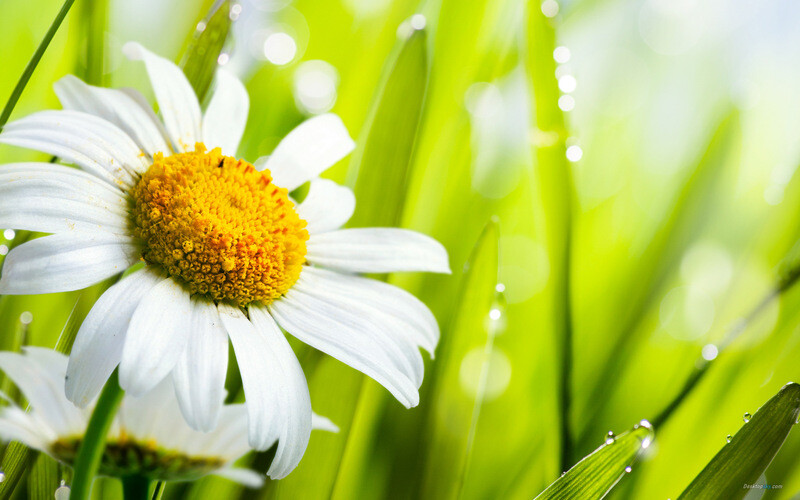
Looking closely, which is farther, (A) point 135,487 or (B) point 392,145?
(B) point 392,145

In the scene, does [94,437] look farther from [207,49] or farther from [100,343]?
[207,49]

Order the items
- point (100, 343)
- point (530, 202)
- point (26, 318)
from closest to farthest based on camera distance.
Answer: point (100, 343), point (26, 318), point (530, 202)

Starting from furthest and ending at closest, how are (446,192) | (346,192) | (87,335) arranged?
(446,192) → (346,192) → (87,335)

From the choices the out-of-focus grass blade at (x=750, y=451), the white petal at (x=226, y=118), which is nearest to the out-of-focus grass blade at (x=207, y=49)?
the white petal at (x=226, y=118)

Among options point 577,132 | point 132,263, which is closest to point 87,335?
point 132,263

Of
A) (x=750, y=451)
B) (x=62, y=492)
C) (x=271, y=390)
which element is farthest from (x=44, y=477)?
(x=750, y=451)

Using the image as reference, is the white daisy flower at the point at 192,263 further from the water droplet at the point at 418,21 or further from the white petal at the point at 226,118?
the water droplet at the point at 418,21

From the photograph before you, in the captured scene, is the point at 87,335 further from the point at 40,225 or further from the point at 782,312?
the point at 782,312

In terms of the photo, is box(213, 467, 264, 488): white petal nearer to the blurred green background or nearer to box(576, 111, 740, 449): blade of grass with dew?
the blurred green background
